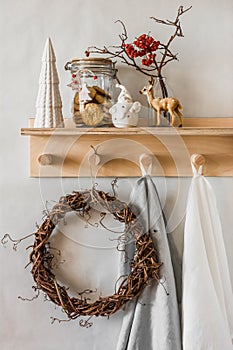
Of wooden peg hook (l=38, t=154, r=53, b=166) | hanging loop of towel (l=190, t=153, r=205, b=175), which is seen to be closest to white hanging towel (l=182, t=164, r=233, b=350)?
hanging loop of towel (l=190, t=153, r=205, b=175)

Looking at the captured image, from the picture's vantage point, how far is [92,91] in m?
1.41

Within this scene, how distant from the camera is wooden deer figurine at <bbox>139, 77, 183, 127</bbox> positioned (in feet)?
4.61

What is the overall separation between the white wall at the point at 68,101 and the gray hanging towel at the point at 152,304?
6 cm

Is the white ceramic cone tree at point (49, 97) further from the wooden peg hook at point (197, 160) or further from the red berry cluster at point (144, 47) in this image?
the wooden peg hook at point (197, 160)

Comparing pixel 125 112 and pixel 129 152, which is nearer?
pixel 125 112

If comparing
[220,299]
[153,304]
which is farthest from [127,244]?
[220,299]

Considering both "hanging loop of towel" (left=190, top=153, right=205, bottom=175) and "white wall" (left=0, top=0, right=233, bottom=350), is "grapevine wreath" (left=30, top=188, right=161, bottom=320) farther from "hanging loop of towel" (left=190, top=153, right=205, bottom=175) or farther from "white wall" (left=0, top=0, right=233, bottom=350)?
"hanging loop of towel" (left=190, top=153, right=205, bottom=175)

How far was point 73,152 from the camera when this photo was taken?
1.52 meters

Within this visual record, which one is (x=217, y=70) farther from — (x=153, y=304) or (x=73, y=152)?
(x=153, y=304)

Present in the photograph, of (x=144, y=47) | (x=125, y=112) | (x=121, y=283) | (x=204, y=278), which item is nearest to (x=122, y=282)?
(x=121, y=283)

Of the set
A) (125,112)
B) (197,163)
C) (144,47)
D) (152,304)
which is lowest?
(152,304)

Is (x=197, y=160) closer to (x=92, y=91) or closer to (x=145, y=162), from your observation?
(x=145, y=162)

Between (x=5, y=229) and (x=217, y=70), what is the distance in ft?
2.26

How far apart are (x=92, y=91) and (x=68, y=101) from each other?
0.47 feet
